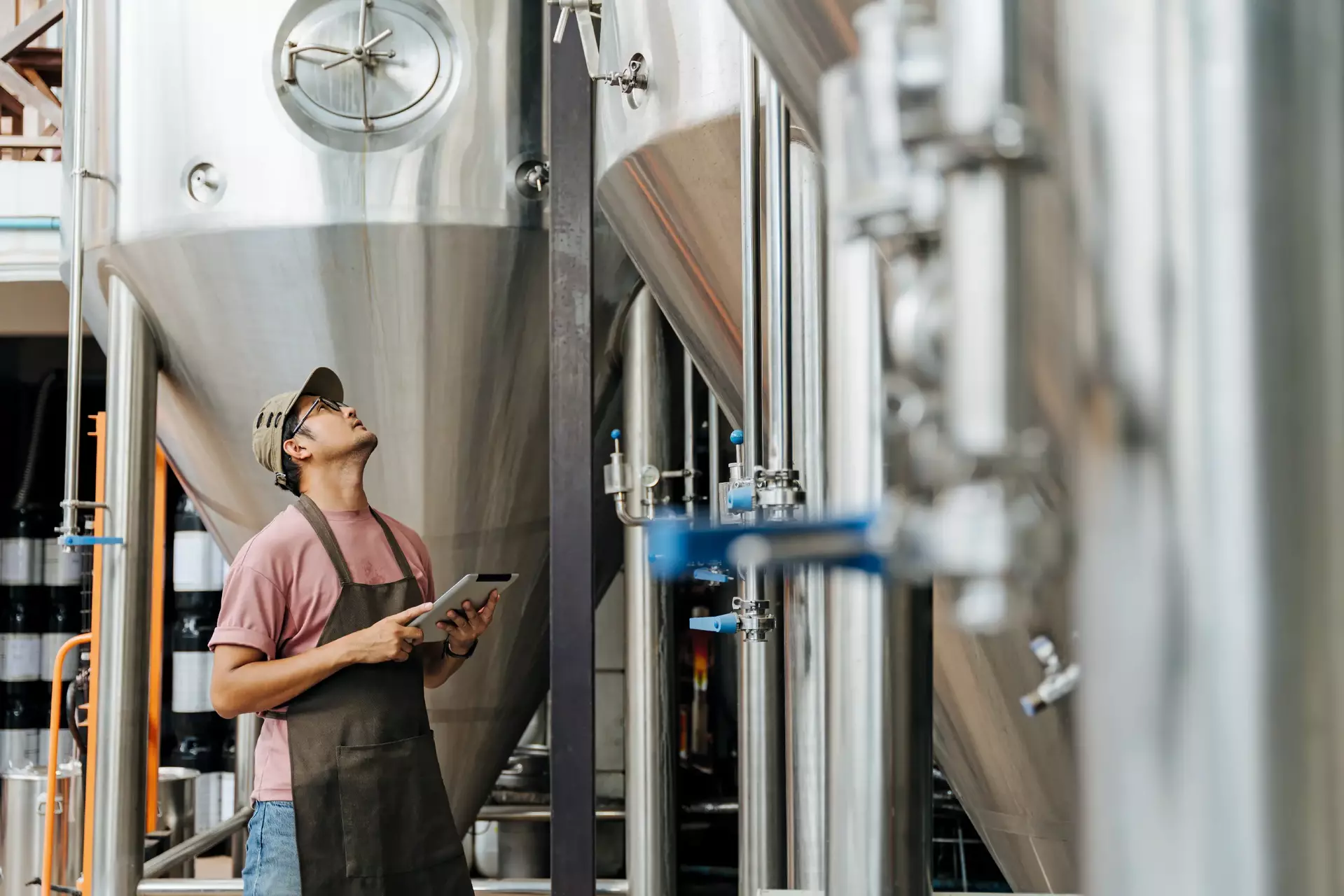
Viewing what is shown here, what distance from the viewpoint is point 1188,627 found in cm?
37

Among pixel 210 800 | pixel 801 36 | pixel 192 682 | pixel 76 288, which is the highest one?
pixel 76 288

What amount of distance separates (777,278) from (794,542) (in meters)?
1.03

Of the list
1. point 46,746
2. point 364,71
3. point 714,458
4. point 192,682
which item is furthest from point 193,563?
point 364,71

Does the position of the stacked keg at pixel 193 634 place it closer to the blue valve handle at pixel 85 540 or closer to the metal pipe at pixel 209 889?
the metal pipe at pixel 209 889

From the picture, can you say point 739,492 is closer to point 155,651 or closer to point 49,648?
point 155,651

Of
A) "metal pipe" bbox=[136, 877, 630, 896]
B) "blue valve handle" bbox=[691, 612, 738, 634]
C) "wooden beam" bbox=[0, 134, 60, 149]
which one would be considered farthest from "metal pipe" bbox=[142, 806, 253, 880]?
"wooden beam" bbox=[0, 134, 60, 149]

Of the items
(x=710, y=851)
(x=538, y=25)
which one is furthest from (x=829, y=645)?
(x=710, y=851)

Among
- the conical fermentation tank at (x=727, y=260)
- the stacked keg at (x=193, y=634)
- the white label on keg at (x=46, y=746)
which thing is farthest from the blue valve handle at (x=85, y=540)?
the white label on keg at (x=46, y=746)

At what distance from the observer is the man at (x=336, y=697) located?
1921mm

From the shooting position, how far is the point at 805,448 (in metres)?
1.45

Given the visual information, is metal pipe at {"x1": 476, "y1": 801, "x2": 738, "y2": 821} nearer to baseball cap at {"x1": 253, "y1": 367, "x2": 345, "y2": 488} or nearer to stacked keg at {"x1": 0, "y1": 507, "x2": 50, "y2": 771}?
baseball cap at {"x1": 253, "y1": 367, "x2": 345, "y2": 488}

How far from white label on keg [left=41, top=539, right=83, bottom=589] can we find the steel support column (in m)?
3.99

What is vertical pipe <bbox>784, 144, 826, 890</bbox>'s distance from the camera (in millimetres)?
1412

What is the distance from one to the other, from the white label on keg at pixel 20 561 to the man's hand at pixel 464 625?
432 cm
